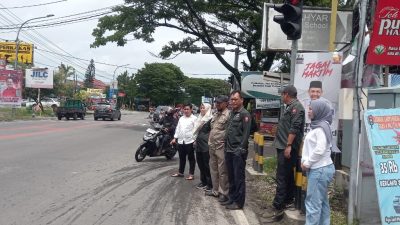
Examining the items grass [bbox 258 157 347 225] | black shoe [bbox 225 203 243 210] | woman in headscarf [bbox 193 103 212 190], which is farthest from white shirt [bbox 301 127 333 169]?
woman in headscarf [bbox 193 103 212 190]

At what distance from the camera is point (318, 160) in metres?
5.64

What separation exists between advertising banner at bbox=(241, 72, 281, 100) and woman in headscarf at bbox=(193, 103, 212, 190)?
53.3ft

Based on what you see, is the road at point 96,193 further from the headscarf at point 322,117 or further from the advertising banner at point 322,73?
the advertising banner at point 322,73

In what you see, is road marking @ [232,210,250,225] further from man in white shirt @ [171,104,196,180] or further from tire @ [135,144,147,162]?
tire @ [135,144,147,162]

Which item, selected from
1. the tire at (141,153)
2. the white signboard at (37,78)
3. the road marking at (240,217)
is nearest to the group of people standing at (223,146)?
the road marking at (240,217)

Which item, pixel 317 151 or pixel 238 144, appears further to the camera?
pixel 238 144

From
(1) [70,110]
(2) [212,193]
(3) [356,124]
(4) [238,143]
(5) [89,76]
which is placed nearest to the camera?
(3) [356,124]

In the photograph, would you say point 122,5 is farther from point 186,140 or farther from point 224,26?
point 186,140

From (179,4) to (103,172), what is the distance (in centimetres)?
1892

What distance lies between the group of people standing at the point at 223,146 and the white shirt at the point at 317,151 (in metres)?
2.05

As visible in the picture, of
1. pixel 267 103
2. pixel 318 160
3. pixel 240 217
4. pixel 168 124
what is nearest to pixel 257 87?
pixel 267 103

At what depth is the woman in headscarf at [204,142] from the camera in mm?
9398

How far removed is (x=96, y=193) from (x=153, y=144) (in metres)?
5.37

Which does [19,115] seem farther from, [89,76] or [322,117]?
[89,76]
